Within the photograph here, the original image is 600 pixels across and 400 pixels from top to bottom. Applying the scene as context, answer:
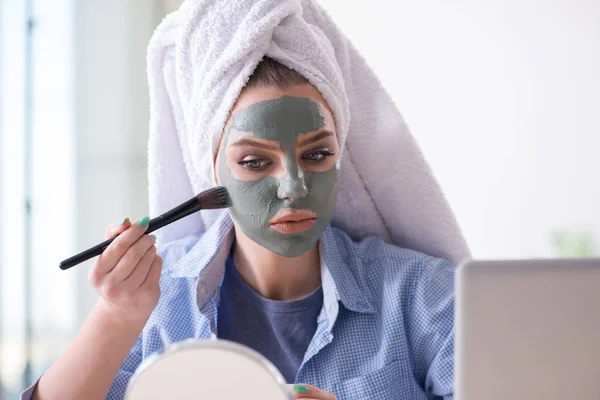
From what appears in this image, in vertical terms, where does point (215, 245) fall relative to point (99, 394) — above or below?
above

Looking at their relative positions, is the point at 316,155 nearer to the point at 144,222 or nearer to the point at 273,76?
the point at 273,76

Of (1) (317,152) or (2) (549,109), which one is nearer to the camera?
(1) (317,152)

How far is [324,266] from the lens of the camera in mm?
1172

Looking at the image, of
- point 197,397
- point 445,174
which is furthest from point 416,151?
point 445,174

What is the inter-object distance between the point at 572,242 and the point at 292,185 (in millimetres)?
1547

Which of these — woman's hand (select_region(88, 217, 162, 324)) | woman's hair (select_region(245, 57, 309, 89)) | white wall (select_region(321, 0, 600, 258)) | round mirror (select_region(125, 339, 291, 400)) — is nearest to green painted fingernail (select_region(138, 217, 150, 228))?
woman's hand (select_region(88, 217, 162, 324))

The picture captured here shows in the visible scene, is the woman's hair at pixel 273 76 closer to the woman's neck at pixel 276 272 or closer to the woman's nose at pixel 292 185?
the woman's nose at pixel 292 185

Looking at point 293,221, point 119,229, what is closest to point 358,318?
point 293,221

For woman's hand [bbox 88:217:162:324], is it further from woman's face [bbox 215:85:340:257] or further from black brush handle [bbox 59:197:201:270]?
woman's face [bbox 215:85:340:257]

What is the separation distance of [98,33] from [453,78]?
1.13m

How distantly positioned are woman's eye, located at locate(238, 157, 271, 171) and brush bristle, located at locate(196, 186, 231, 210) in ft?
0.20

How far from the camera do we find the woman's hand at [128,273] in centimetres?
100

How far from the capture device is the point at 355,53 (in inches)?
46.9

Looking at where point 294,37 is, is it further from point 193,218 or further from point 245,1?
point 193,218
